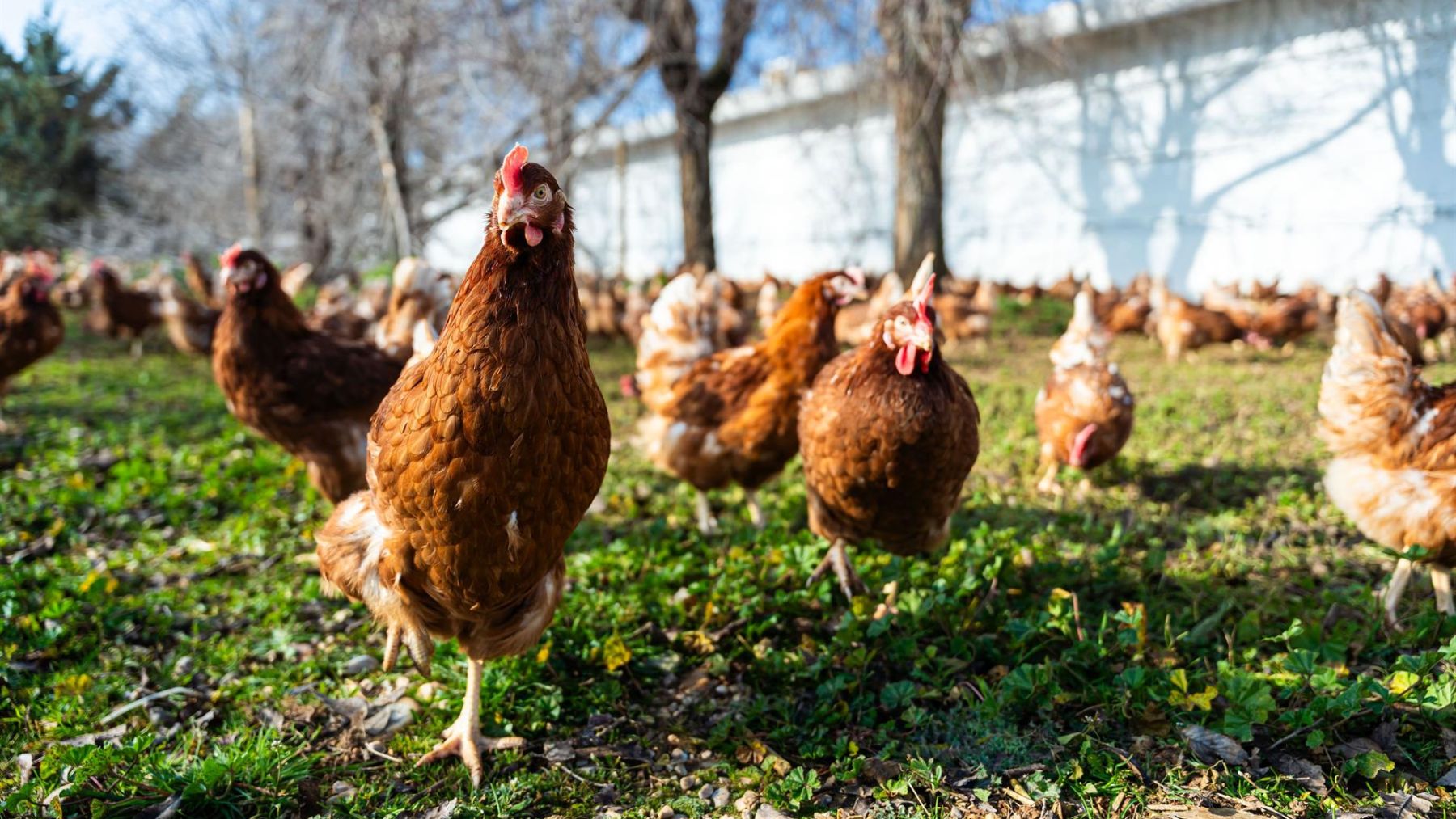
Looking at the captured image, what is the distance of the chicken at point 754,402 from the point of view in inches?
157

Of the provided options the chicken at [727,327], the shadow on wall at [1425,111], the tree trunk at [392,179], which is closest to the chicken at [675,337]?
the chicken at [727,327]

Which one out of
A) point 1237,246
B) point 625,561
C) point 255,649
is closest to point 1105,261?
point 1237,246

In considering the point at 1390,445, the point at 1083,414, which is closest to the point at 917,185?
the point at 1083,414

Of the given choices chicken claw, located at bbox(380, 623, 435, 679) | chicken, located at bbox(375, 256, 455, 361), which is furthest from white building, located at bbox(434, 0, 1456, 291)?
chicken claw, located at bbox(380, 623, 435, 679)

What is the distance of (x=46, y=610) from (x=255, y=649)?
82cm

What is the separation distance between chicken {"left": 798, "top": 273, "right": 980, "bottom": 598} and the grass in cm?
29

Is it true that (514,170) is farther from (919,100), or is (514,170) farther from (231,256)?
(919,100)

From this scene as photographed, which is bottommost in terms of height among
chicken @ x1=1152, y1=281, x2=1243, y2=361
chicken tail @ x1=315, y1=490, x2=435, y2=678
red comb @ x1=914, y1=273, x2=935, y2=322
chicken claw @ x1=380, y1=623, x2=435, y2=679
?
chicken claw @ x1=380, y1=623, x2=435, y2=679

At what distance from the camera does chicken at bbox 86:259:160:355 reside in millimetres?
9203

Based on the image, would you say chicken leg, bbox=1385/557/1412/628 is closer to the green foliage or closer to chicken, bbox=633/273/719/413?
Result: chicken, bbox=633/273/719/413

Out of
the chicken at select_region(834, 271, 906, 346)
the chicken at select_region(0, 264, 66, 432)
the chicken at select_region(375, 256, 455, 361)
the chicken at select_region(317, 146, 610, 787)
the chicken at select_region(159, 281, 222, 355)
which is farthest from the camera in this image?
the chicken at select_region(159, 281, 222, 355)

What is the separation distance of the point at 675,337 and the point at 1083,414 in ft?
7.97

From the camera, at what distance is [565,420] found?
2.07 meters

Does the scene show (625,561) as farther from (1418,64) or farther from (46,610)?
(1418,64)
